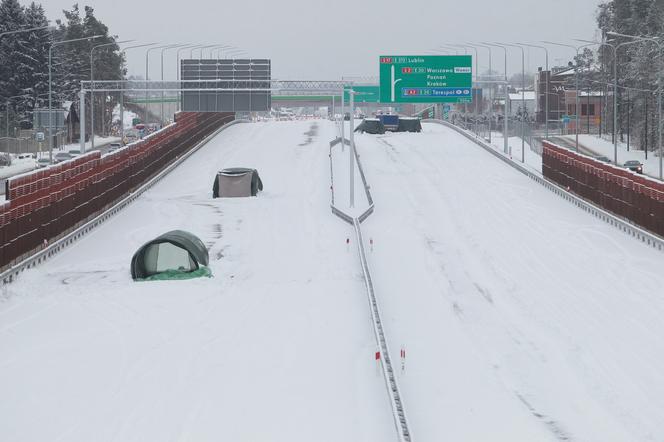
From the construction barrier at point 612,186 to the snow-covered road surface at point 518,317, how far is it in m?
1.01

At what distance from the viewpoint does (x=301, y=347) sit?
75.6ft

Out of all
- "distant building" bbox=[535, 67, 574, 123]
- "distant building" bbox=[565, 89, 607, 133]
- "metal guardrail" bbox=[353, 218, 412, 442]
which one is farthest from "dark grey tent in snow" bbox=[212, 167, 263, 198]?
"distant building" bbox=[535, 67, 574, 123]

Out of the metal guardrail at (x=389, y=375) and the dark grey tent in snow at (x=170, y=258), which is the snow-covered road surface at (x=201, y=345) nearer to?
the metal guardrail at (x=389, y=375)

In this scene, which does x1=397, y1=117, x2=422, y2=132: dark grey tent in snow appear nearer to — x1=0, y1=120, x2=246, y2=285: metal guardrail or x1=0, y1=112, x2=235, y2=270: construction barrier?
x1=0, y1=120, x2=246, y2=285: metal guardrail

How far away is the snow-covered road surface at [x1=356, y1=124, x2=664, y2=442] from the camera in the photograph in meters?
18.3

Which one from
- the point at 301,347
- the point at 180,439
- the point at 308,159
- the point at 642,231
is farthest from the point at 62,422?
the point at 308,159

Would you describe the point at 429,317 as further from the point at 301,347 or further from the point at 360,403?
the point at 360,403

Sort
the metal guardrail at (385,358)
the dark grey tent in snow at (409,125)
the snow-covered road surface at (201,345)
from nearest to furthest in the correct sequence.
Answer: the metal guardrail at (385,358), the snow-covered road surface at (201,345), the dark grey tent in snow at (409,125)

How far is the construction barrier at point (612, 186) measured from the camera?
3750 centimetres

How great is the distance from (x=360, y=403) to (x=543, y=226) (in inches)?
932

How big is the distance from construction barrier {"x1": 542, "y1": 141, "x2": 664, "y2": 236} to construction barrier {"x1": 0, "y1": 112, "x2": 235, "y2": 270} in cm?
1977

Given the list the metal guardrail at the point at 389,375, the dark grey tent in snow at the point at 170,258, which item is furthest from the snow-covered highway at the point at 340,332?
the dark grey tent in snow at the point at 170,258

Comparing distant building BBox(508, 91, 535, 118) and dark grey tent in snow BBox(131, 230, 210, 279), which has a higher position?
distant building BBox(508, 91, 535, 118)

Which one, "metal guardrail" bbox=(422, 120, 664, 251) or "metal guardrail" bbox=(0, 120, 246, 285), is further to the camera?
"metal guardrail" bbox=(422, 120, 664, 251)
